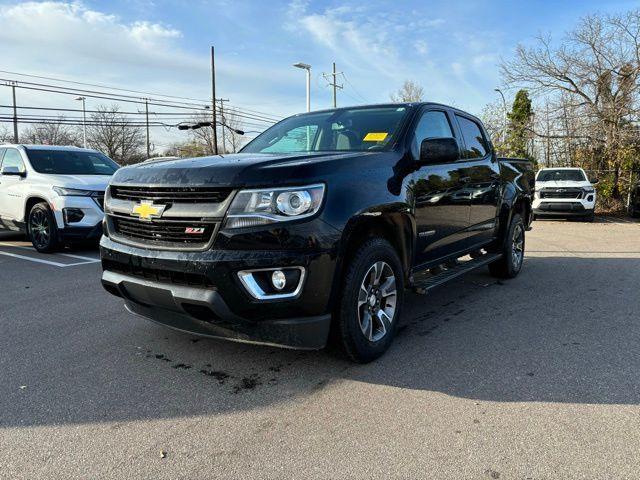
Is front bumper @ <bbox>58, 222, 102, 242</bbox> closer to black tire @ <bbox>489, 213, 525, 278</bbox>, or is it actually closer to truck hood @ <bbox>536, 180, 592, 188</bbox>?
black tire @ <bbox>489, 213, 525, 278</bbox>

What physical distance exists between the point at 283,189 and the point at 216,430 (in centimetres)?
138

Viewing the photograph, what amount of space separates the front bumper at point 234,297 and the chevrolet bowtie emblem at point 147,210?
0.23 meters

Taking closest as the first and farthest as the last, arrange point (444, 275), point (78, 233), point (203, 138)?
point (444, 275), point (78, 233), point (203, 138)

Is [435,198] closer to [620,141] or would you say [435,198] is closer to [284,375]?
[284,375]

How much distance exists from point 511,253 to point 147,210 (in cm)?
463

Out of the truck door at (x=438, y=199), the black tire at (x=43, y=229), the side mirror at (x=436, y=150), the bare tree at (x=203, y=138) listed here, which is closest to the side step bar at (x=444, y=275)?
the truck door at (x=438, y=199)

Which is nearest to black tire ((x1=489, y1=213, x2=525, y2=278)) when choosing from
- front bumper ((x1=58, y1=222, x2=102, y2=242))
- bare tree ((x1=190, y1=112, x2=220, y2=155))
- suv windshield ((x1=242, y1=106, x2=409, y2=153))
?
suv windshield ((x1=242, y1=106, x2=409, y2=153))

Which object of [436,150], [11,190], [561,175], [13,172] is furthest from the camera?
[561,175]

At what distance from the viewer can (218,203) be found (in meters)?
3.02

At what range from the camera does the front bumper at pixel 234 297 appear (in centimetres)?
290

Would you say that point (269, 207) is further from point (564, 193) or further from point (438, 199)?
point (564, 193)

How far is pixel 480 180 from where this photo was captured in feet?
17.1

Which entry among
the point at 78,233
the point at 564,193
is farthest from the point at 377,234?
the point at 564,193

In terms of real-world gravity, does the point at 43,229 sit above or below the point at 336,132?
below
